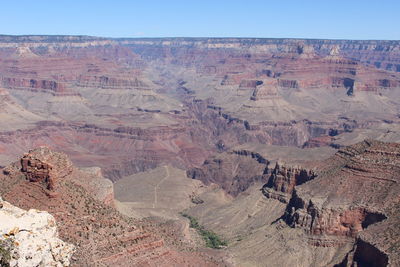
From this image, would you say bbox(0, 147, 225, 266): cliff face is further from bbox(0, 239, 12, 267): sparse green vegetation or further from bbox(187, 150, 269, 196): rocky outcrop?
bbox(187, 150, 269, 196): rocky outcrop

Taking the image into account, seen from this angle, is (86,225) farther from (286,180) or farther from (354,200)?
(286,180)

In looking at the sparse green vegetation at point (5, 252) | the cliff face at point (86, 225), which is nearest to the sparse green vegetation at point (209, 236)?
the cliff face at point (86, 225)

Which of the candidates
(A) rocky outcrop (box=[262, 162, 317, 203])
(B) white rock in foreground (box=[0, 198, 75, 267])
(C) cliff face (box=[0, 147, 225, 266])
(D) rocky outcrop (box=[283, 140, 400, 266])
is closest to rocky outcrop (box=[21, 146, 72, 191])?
(C) cliff face (box=[0, 147, 225, 266])

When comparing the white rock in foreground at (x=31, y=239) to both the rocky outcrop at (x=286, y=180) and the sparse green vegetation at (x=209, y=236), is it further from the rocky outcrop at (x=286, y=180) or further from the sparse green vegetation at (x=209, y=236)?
the rocky outcrop at (x=286, y=180)

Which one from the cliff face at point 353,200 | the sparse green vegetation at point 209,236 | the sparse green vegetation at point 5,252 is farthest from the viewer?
the sparse green vegetation at point 209,236

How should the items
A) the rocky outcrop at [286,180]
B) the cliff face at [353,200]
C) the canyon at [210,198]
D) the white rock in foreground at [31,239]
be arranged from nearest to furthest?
1. the white rock in foreground at [31,239]
2. the canyon at [210,198]
3. the cliff face at [353,200]
4. the rocky outcrop at [286,180]

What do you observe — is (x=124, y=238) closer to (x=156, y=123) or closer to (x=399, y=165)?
(x=399, y=165)

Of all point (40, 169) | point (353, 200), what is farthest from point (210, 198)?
point (40, 169)
